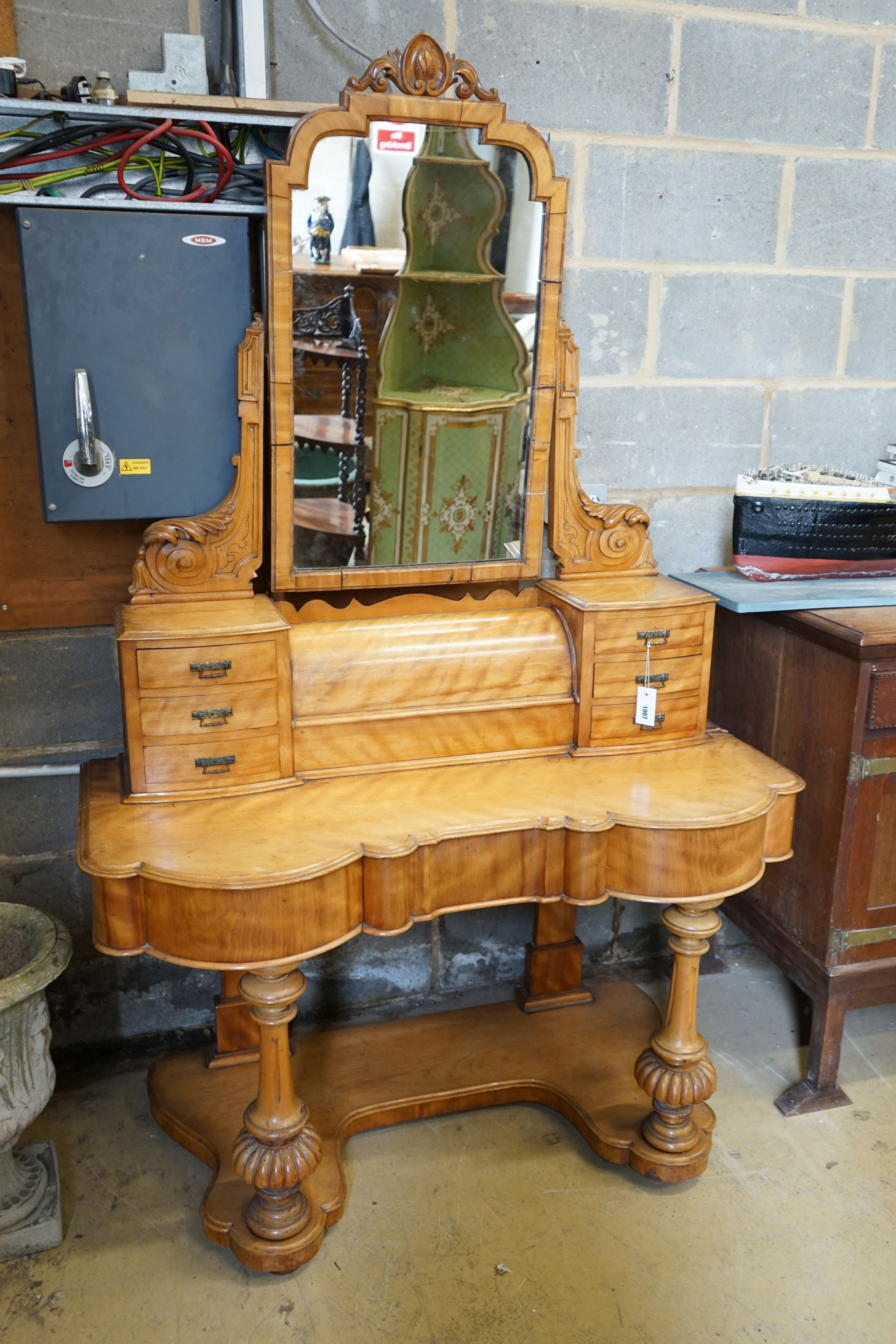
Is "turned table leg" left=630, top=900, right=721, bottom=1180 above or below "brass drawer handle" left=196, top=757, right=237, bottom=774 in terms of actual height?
below

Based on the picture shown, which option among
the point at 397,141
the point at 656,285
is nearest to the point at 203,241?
the point at 397,141

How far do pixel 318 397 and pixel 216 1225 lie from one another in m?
1.58

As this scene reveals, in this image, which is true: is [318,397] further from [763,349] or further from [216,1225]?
[216,1225]

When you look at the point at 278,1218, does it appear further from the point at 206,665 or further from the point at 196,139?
the point at 196,139

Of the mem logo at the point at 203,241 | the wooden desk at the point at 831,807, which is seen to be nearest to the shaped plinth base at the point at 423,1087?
the wooden desk at the point at 831,807

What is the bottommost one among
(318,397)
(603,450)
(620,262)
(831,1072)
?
(831,1072)

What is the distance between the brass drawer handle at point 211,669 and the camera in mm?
1944

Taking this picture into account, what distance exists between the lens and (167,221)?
2.00m

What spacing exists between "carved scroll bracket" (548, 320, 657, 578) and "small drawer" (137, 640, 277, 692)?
0.71 metres

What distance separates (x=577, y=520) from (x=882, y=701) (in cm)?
74

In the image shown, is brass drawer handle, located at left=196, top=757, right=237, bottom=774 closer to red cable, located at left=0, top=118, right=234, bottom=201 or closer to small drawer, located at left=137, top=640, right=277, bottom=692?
small drawer, located at left=137, top=640, right=277, bottom=692

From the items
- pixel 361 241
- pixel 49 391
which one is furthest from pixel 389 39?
pixel 49 391

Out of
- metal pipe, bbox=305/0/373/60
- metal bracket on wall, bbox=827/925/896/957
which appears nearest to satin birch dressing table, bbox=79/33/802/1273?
metal pipe, bbox=305/0/373/60

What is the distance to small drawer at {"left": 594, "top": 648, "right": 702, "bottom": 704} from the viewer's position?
2.20 metres
